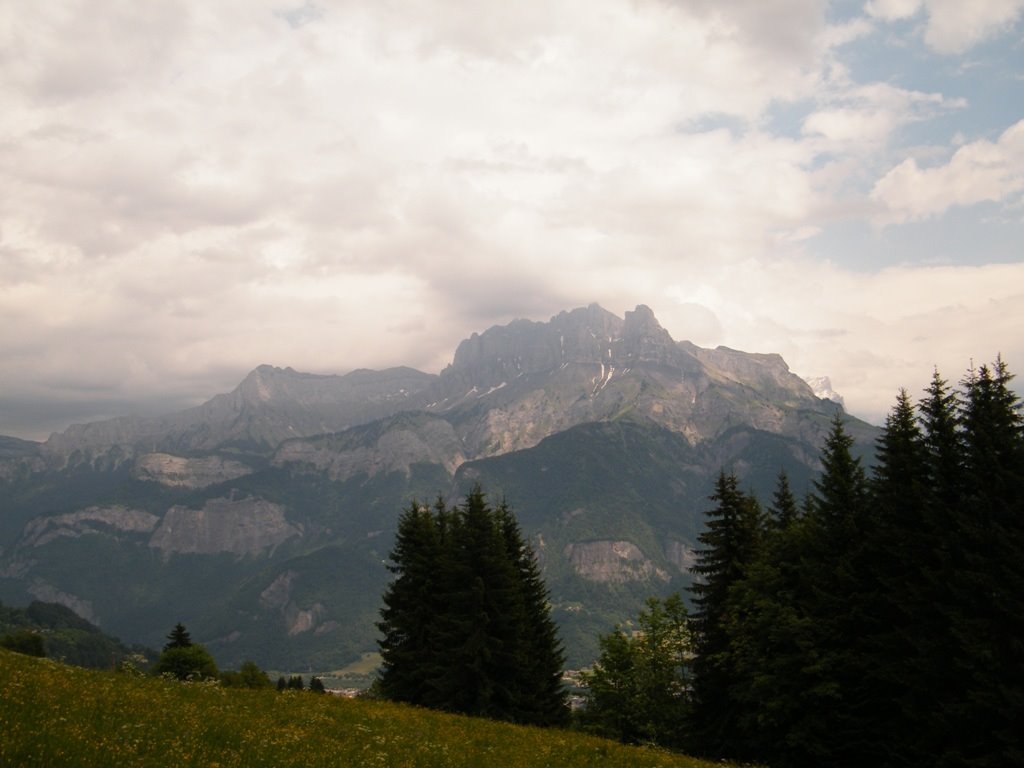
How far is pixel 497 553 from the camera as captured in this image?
47.8 metres

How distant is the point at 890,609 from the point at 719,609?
46.5 feet

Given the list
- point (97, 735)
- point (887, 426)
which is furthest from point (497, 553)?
point (97, 735)

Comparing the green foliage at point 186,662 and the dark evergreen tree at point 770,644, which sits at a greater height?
the dark evergreen tree at point 770,644

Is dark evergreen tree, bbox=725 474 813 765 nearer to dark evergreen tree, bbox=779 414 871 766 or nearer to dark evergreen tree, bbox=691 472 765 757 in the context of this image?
dark evergreen tree, bbox=779 414 871 766

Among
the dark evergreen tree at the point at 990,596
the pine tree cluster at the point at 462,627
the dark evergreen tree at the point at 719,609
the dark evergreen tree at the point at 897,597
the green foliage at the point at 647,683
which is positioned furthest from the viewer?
the green foliage at the point at 647,683

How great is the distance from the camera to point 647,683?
54.9 meters

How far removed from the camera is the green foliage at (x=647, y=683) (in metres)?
53.2

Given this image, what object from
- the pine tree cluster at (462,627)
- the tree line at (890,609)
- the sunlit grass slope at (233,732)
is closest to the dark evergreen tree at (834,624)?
the tree line at (890,609)

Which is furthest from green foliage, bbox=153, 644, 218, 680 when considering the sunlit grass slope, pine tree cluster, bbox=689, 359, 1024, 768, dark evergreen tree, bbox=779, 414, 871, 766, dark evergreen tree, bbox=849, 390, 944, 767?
dark evergreen tree, bbox=849, 390, 944, 767

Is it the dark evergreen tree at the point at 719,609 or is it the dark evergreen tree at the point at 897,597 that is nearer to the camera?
the dark evergreen tree at the point at 897,597

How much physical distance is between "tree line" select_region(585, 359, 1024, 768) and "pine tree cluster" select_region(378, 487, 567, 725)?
12.0 meters

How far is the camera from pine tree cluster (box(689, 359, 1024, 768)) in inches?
1037

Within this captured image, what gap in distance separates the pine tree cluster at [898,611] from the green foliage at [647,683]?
9124 millimetres

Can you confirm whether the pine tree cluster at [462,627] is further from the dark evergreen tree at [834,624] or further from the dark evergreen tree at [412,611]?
the dark evergreen tree at [834,624]
